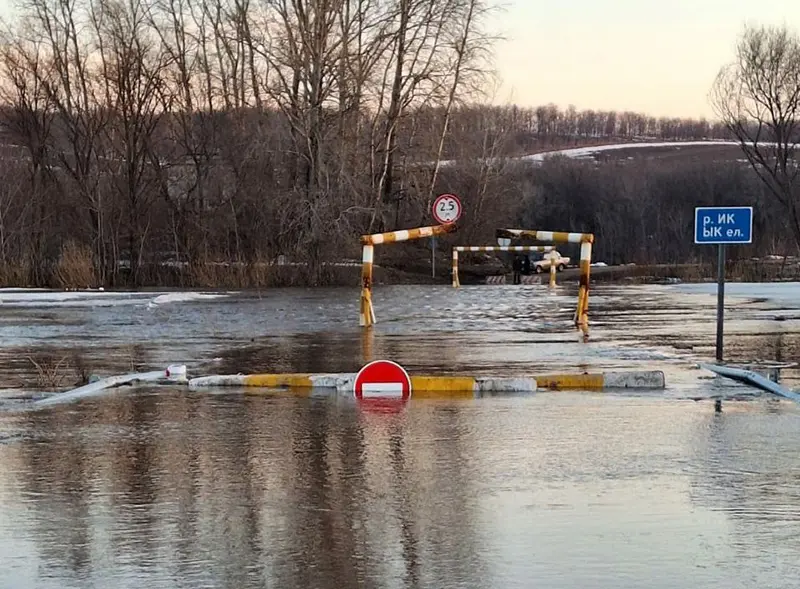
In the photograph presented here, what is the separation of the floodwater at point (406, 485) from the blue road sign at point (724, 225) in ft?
5.09

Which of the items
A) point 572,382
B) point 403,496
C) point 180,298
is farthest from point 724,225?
point 180,298

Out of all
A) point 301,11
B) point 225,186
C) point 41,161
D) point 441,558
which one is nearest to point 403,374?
point 441,558

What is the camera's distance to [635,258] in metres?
104

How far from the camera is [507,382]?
39.3 ft

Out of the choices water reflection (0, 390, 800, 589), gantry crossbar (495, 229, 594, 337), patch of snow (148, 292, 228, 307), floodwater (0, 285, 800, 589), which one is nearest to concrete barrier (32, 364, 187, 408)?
floodwater (0, 285, 800, 589)

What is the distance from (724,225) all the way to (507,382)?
457 cm

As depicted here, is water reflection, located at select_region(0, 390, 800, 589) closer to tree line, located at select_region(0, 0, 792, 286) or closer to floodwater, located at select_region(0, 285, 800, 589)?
floodwater, located at select_region(0, 285, 800, 589)

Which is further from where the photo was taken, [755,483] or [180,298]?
[180,298]

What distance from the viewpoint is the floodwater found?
577 centimetres

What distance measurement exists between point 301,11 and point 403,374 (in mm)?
30650

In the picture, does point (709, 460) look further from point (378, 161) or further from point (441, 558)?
point (378, 161)

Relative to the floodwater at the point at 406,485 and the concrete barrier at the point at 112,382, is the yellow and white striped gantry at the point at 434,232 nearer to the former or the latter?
the floodwater at the point at 406,485

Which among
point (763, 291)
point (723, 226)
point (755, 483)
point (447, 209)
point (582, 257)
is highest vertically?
point (447, 209)

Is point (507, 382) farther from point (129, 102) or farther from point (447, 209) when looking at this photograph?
point (129, 102)
